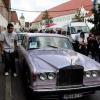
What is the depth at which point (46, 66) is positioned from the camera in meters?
7.95

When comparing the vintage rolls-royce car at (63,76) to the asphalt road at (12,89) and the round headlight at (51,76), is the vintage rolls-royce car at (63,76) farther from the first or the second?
the asphalt road at (12,89)

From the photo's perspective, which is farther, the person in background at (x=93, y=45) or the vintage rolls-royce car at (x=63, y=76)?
the person in background at (x=93, y=45)

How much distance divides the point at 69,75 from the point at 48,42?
2.67 metres

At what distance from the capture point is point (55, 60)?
837 cm

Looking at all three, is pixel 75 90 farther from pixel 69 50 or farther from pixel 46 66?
pixel 69 50

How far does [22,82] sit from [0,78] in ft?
2.84

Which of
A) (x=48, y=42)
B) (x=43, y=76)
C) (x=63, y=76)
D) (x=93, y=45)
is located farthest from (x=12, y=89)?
(x=93, y=45)

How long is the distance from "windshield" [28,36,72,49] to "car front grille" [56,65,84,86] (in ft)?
7.99

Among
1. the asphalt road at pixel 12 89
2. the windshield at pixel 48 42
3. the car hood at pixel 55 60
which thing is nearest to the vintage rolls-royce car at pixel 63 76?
the car hood at pixel 55 60

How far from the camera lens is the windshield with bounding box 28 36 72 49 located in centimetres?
1009

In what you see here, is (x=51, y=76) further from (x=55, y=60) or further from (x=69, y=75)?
(x=55, y=60)

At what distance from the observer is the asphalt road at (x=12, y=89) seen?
8562 millimetres

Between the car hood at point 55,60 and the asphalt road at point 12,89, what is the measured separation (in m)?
0.84

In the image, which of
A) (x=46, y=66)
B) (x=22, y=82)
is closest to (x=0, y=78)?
(x=22, y=82)
